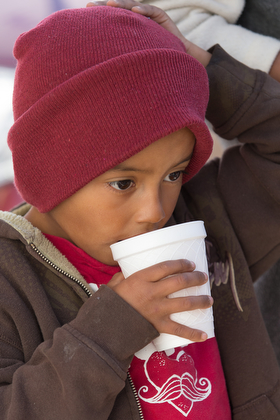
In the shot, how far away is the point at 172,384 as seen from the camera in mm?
923

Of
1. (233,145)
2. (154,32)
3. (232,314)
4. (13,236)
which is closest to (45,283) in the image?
(13,236)

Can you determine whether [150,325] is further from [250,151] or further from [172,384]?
[250,151]

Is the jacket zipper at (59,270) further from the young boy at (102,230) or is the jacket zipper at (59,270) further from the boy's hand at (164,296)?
the boy's hand at (164,296)

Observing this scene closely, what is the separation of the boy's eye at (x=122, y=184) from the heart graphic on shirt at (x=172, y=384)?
40 centimetres

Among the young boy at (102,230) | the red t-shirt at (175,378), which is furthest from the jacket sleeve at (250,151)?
the red t-shirt at (175,378)

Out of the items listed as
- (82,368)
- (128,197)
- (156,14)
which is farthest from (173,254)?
(156,14)

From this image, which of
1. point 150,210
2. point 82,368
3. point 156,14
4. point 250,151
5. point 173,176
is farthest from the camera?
point 250,151

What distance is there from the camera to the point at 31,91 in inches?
34.7

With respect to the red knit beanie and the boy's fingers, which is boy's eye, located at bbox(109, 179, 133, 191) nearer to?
the red knit beanie

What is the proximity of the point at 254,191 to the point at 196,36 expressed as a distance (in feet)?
1.70

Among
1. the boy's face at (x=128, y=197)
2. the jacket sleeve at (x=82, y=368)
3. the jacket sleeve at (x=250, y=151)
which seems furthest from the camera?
the jacket sleeve at (x=250, y=151)

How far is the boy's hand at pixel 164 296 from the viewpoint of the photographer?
782mm

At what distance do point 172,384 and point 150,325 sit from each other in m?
0.23

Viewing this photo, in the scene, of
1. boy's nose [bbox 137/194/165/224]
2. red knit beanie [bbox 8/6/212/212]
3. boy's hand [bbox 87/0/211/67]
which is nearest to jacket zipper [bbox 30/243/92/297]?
red knit beanie [bbox 8/6/212/212]
